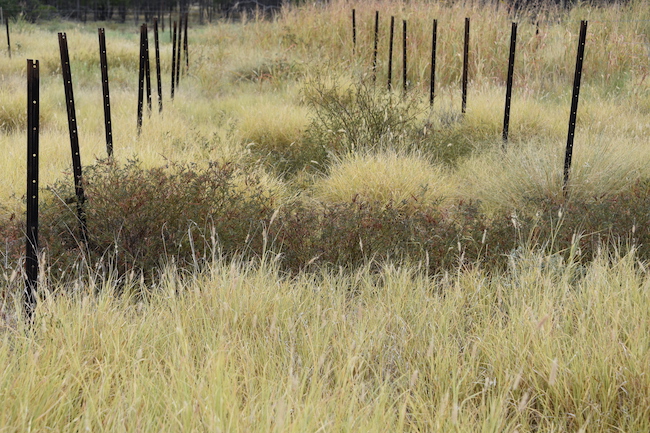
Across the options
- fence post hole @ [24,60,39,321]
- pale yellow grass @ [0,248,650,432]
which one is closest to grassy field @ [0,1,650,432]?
pale yellow grass @ [0,248,650,432]

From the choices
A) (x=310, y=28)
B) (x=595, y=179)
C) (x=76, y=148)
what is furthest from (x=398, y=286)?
(x=310, y=28)

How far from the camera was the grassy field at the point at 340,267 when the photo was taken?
2141 millimetres

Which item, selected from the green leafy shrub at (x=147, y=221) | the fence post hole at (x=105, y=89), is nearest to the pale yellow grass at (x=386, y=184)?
the green leafy shrub at (x=147, y=221)

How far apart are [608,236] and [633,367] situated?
1.65 m

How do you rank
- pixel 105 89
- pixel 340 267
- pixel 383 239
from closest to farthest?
pixel 340 267 < pixel 383 239 < pixel 105 89

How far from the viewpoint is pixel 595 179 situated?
5.01m

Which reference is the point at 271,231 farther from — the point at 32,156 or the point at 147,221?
the point at 32,156

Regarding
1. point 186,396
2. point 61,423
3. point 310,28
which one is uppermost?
point 310,28

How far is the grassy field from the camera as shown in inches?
84.3

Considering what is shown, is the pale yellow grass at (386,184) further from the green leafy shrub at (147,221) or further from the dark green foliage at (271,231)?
the green leafy shrub at (147,221)

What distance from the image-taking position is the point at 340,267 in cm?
280

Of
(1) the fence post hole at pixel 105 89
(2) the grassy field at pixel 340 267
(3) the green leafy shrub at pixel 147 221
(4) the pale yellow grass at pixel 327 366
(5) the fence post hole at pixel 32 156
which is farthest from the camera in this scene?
(1) the fence post hole at pixel 105 89

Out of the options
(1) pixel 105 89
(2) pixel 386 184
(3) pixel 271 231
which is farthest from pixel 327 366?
(1) pixel 105 89

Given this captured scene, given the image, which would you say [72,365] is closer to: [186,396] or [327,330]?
[186,396]
